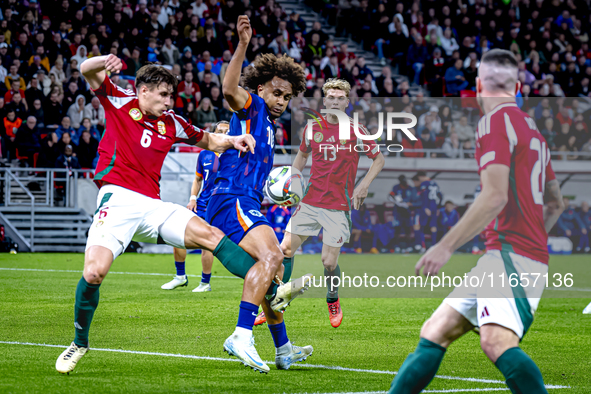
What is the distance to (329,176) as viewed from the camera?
8.65m

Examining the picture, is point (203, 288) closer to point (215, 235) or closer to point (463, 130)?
point (215, 235)

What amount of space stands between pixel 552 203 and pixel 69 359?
134 inches

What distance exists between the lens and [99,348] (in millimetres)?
6238

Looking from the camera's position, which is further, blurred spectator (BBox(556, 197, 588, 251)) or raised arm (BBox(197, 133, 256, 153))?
blurred spectator (BBox(556, 197, 588, 251))

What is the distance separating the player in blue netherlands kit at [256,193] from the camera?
5305 mm

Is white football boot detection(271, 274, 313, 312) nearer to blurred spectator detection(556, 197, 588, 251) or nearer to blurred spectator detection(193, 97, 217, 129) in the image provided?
blurred spectator detection(193, 97, 217, 129)

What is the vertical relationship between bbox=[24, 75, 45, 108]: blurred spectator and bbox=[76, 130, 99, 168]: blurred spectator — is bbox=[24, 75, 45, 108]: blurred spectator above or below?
above

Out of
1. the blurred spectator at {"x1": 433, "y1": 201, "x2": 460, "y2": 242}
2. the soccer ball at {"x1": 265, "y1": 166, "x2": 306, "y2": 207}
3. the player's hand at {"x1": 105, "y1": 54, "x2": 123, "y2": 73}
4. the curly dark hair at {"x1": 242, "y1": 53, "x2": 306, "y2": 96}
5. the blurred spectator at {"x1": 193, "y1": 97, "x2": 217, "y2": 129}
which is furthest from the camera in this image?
the blurred spectator at {"x1": 193, "y1": 97, "x2": 217, "y2": 129}

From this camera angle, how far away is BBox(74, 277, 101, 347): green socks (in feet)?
17.3

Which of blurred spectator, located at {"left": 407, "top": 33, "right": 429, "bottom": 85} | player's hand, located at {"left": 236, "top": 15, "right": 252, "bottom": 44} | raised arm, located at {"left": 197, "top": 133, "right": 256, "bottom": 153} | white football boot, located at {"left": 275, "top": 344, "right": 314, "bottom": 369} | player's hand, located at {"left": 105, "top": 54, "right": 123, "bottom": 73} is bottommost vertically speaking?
white football boot, located at {"left": 275, "top": 344, "right": 314, "bottom": 369}

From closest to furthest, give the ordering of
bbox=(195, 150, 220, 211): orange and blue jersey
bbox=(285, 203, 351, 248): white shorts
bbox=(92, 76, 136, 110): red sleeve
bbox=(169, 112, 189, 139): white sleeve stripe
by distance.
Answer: bbox=(92, 76, 136, 110): red sleeve, bbox=(169, 112, 189, 139): white sleeve stripe, bbox=(285, 203, 351, 248): white shorts, bbox=(195, 150, 220, 211): orange and blue jersey

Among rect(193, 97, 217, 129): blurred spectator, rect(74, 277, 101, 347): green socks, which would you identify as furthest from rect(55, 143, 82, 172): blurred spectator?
rect(74, 277, 101, 347): green socks

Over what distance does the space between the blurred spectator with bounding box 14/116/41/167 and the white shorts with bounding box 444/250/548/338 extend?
15823mm

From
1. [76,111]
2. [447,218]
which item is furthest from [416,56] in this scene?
[76,111]
